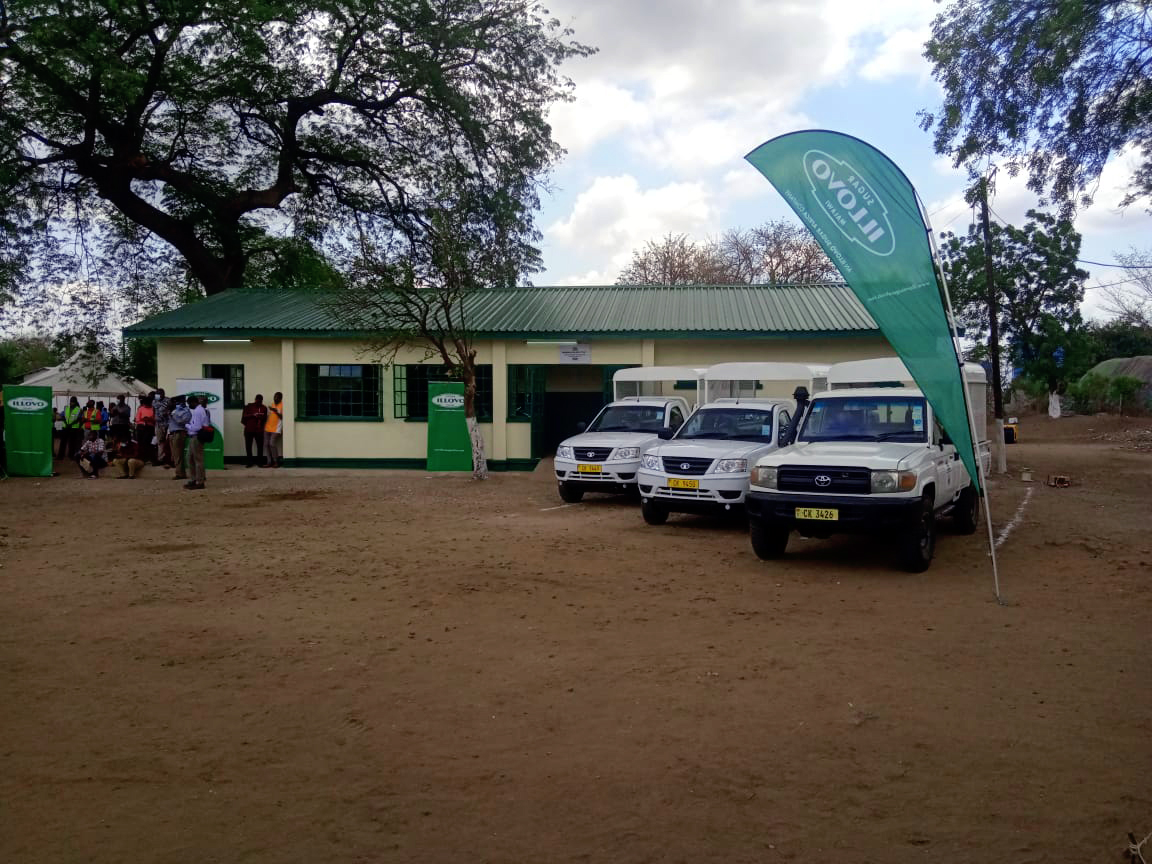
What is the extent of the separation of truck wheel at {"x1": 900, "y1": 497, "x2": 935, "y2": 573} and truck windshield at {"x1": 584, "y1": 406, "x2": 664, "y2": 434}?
21.1 ft

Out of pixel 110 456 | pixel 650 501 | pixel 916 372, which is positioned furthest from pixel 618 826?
pixel 110 456

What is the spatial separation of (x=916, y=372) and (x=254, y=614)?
5883mm

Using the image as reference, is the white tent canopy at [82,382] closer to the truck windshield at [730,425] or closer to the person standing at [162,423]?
the person standing at [162,423]

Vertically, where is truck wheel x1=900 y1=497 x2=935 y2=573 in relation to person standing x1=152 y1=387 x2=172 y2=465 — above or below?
below

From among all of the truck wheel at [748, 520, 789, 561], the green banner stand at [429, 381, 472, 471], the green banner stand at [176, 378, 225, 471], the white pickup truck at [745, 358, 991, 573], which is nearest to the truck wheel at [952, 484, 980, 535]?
the white pickup truck at [745, 358, 991, 573]

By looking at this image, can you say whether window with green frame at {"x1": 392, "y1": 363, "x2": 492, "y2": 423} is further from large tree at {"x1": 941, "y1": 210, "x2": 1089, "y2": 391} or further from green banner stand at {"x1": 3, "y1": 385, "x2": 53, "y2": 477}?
large tree at {"x1": 941, "y1": 210, "x2": 1089, "y2": 391}

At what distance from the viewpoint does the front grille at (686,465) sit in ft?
38.5

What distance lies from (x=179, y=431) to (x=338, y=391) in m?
4.66

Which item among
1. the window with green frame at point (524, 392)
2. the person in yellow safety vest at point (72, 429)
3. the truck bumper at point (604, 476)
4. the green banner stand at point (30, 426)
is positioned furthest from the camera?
the person in yellow safety vest at point (72, 429)

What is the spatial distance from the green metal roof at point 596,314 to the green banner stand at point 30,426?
276 centimetres

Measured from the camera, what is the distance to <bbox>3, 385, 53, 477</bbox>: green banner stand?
19844mm
